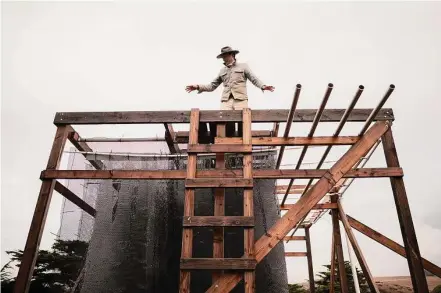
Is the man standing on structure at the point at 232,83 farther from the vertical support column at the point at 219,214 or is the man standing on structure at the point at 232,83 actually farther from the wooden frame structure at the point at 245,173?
the vertical support column at the point at 219,214

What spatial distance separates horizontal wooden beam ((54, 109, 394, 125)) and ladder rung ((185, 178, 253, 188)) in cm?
100

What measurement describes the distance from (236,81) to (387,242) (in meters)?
3.99

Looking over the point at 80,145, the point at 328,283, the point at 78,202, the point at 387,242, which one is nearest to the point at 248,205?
the point at 80,145

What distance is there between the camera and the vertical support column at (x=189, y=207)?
11.4 ft

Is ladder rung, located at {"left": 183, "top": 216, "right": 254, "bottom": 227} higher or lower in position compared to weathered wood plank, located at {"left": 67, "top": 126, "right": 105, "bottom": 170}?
lower

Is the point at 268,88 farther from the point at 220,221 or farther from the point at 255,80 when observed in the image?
the point at 220,221

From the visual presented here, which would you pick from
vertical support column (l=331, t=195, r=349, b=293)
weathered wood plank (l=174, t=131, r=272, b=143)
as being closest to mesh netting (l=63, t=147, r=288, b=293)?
weathered wood plank (l=174, t=131, r=272, b=143)

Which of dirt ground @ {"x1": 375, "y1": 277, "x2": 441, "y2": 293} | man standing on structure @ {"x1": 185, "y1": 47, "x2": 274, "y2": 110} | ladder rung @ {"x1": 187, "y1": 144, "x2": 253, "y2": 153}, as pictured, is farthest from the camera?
dirt ground @ {"x1": 375, "y1": 277, "x2": 441, "y2": 293}

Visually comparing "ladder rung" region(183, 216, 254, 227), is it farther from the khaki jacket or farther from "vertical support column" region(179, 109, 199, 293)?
the khaki jacket

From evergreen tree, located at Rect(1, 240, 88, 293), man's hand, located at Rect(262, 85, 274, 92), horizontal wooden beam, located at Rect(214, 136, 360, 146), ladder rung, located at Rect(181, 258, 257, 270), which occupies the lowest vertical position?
ladder rung, located at Rect(181, 258, 257, 270)

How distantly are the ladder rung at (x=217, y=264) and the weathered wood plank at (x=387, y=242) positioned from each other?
10.7ft

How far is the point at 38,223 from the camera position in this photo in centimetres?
417

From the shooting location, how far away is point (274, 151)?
6.11 meters

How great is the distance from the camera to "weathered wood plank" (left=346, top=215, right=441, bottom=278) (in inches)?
212
